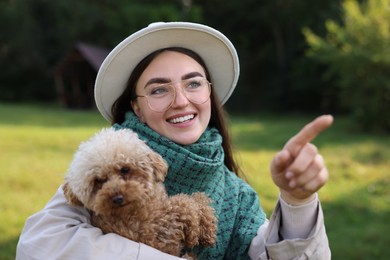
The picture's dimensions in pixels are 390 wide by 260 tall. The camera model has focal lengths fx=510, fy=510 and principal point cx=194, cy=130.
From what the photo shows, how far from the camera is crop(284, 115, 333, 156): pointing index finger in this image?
1.64m

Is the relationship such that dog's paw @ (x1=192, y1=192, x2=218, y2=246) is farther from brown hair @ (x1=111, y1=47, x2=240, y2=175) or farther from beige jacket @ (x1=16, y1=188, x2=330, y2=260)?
brown hair @ (x1=111, y1=47, x2=240, y2=175)

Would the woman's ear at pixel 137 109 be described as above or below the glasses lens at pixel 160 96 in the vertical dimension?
below

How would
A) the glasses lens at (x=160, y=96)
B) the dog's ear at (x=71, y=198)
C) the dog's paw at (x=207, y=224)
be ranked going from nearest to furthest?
the dog's ear at (x=71, y=198) < the dog's paw at (x=207, y=224) < the glasses lens at (x=160, y=96)

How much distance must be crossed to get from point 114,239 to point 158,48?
100 cm

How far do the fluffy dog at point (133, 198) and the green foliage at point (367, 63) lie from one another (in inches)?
648

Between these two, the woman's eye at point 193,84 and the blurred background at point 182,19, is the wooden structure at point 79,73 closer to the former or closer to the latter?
the blurred background at point 182,19

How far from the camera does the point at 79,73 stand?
32125 millimetres

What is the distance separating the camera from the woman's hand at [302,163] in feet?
5.50

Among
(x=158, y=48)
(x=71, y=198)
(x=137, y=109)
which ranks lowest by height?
(x=71, y=198)

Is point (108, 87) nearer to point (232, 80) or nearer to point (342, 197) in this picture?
point (232, 80)

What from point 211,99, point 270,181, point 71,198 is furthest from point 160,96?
point 270,181

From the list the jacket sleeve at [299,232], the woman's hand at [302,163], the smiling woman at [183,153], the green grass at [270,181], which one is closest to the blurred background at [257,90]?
the green grass at [270,181]

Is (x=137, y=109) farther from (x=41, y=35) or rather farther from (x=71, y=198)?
(x=41, y=35)

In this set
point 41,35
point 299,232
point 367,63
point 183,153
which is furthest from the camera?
point 41,35
